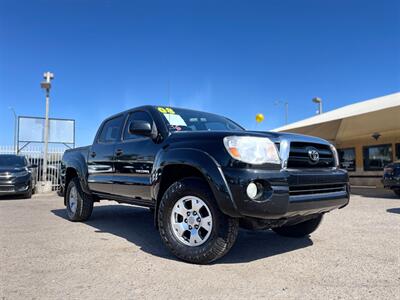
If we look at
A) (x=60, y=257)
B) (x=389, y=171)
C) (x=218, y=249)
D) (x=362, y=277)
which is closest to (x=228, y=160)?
(x=218, y=249)

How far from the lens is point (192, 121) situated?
15.6 feet

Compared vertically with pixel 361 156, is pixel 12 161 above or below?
below

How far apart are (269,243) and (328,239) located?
2.76 feet

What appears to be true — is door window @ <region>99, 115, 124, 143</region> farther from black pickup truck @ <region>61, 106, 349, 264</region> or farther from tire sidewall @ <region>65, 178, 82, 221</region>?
tire sidewall @ <region>65, 178, 82, 221</region>

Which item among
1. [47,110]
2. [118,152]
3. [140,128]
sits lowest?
[118,152]

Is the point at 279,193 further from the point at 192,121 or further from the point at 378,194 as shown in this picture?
the point at 378,194

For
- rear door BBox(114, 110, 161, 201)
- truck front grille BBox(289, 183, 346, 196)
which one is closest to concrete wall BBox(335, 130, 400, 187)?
truck front grille BBox(289, 183, 346, 196)

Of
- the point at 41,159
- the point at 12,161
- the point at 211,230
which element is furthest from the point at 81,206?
the point at 41,159

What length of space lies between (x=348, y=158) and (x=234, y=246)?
15284 mm

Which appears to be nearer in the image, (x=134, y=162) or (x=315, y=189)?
(x=315, y=189)

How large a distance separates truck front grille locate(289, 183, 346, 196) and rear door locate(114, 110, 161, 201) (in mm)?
1657

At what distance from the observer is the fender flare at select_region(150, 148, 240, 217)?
326cm

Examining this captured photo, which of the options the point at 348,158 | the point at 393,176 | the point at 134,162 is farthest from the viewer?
the point at 348,158

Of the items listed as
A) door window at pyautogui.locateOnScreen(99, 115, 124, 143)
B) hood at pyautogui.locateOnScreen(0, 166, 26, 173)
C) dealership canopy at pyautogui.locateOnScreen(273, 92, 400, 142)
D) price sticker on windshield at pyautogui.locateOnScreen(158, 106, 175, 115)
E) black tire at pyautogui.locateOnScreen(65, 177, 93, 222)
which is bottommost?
black tire at pyautogui.locateOnScreen(65, 177, 93, 222)
